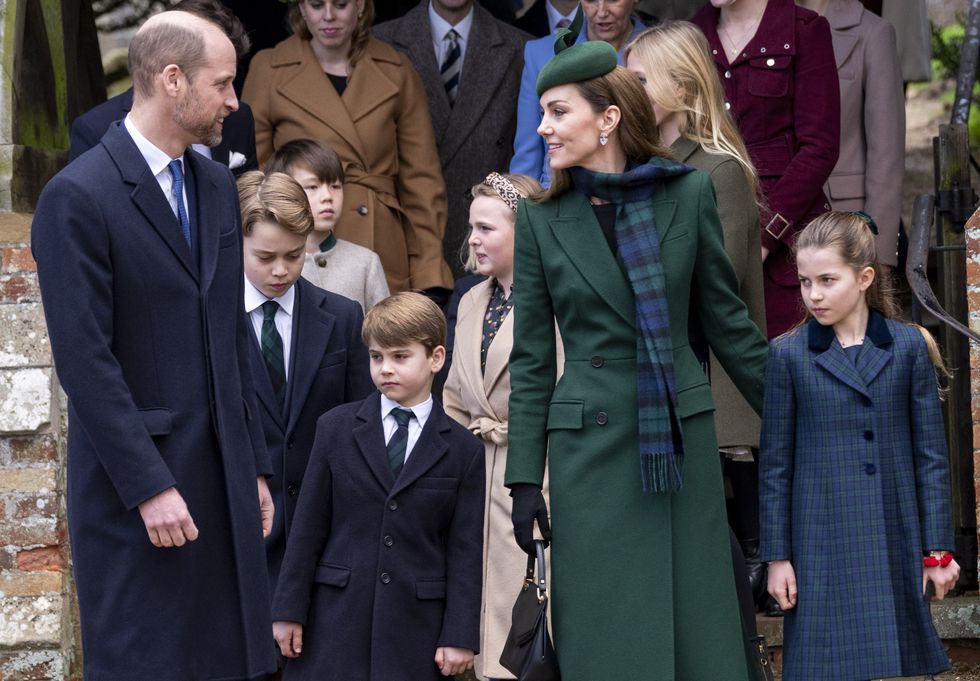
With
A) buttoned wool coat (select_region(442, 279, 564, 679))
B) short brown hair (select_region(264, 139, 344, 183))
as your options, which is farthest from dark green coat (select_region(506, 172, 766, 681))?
short brown hair (select_region(264, 139, 344, 183))

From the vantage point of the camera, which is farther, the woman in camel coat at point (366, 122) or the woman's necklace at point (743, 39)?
the woman in camel coat at point (366, 122)

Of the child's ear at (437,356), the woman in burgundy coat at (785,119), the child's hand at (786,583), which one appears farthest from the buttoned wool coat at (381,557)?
the woman in burgundy coat at (785,119)

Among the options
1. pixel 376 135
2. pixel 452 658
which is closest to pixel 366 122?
pixel 376 135

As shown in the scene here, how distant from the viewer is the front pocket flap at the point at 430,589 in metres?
4.75

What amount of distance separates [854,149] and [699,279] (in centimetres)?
259

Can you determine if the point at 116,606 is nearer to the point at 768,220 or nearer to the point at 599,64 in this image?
the point at 599,64

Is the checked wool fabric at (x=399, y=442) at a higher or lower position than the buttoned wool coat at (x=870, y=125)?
lower

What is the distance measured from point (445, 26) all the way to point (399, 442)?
2778 mm

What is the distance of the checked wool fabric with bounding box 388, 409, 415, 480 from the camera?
4.89 metres

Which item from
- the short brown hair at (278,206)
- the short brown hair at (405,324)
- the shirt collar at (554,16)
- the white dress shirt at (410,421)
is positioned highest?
the shirt collar at (554,16)

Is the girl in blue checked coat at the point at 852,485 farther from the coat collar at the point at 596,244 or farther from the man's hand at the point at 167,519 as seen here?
the man's hand at the point at 167,519

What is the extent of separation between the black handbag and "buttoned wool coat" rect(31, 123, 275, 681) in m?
0.58

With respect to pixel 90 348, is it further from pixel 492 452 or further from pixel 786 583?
pixel 786 583

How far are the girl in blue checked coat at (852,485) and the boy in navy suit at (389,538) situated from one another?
86 centimetres
